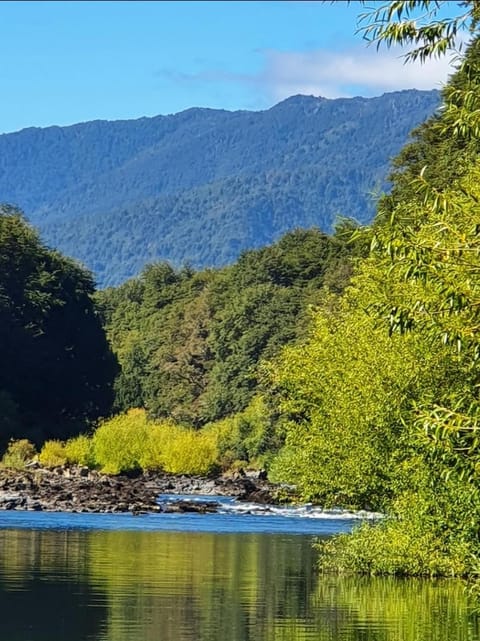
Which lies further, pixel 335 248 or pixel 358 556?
pixel 335 248

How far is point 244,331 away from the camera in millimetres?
120938

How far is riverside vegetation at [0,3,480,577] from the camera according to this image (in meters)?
17.4

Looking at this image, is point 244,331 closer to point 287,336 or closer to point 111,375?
point 287,336

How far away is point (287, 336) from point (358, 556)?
248 feet

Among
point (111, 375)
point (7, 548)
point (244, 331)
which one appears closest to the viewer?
point (7, 548)

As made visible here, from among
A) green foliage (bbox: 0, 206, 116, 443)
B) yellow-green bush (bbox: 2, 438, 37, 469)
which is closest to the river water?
yellow-green bush (bbox: 2, 438, 37, 469)

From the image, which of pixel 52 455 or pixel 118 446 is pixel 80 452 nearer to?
pixel 52 455

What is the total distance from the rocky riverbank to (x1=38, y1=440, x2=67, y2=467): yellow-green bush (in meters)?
2.40

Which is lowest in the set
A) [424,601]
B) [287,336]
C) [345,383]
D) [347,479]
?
[424,601]

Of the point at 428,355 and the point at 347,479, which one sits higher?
the point at 428,355

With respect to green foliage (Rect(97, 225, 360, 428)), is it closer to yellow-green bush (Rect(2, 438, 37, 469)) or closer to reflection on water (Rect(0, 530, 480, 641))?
yellow-green bush (Rect(2, 438, 37, 469))

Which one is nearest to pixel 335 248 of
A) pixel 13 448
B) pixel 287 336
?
pixel 287 336

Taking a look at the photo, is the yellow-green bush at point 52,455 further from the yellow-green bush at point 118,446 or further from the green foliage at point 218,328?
the green foliage at point 218,328

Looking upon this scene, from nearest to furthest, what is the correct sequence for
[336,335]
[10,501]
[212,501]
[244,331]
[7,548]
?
[336,335], [7,548], [10,501], [212,501], [244,331]
